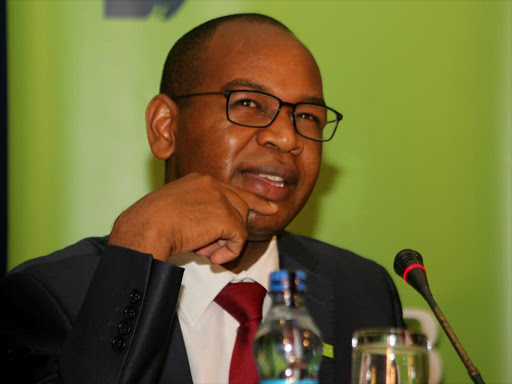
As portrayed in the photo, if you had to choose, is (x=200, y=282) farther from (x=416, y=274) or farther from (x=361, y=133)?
(x=361, y=133)

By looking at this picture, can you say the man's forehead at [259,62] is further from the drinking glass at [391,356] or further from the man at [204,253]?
the drinking glass at [391,356]

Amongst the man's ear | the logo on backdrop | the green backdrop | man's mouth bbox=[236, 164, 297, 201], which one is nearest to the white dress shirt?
man's mouth bbox=[236, 164, 297, 201]

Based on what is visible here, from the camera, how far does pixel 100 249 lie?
237cm

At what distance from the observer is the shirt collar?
87.7 inches

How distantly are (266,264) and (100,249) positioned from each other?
20.2 inches

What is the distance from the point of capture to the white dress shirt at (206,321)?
7.11ft

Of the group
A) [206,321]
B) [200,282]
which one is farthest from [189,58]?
[206,321]

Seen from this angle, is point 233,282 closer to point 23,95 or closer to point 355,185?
point 355,185

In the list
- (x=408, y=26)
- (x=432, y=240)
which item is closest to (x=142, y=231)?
(x=432, y=240)

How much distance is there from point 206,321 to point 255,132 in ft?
1.85

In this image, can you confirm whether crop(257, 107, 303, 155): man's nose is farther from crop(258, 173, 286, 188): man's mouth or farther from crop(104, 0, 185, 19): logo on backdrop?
crop(104, 0, 185, 19): logo on backdrop

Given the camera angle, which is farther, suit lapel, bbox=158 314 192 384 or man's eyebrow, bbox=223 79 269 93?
man's eyebrow, bbox=223 79 269 93

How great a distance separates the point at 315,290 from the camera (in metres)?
2.48

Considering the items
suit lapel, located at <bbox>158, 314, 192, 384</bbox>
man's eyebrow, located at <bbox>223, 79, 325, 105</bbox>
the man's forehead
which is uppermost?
the man's forehead
